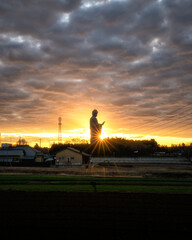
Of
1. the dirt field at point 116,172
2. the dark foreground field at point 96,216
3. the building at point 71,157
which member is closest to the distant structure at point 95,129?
the dirt field at point 116,172

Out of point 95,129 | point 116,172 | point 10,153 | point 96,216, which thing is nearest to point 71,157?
point 95,129

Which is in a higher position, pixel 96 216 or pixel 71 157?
pixel 71 157

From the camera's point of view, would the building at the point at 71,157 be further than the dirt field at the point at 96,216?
Yes

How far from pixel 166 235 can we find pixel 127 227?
5.33 feet

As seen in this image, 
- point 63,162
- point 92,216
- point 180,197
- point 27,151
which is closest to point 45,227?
point 92,216

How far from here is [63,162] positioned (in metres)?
58.2

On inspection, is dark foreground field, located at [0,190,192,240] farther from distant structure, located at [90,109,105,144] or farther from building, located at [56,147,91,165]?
building, located at [56,147,91,165]

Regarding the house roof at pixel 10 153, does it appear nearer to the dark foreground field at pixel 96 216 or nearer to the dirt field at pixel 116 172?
the dirt field at pixel 116 172

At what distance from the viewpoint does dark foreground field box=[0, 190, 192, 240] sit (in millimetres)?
8891

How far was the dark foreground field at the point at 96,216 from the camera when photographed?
8.89 metres

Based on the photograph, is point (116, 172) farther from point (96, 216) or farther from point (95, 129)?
point (96, 216)

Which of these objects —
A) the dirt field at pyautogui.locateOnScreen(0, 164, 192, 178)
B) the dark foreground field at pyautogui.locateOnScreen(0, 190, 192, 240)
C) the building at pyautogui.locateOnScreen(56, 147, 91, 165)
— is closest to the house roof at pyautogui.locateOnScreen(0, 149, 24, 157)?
the building at pyautogui.locateOnScreen(56, 147, 91, 165)

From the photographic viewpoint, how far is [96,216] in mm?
11266

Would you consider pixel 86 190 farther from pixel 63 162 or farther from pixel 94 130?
pixel 63 162
